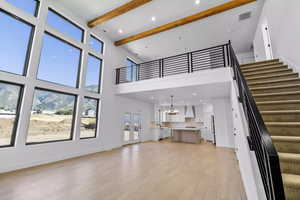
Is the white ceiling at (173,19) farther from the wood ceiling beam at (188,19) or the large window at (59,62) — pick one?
the large window at (59,62)

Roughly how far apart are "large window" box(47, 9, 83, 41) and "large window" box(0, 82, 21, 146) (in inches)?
104

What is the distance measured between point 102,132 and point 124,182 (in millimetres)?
3735

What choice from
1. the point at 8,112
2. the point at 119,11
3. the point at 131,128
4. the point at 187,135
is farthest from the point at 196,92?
the point at 8,112

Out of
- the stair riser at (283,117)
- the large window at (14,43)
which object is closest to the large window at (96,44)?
the large window at (14,43)

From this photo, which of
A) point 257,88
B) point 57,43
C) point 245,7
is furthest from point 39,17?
point 245,7

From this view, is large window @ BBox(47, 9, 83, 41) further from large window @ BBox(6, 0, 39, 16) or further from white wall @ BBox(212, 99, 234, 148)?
white wall @ BBox(212, 99, 234, 148)

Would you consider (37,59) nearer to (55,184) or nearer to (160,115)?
(55,184)

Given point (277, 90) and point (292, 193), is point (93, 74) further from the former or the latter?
point (292, 193)

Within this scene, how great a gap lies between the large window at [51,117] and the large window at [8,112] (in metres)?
0.40

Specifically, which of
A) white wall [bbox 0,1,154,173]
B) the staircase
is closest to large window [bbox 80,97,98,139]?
white wall [bbox 0,1,154,173]

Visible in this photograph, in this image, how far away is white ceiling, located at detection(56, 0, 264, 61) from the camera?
5258 millimetres

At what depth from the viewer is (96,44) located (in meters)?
6.71

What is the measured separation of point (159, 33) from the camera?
6910 millimetres

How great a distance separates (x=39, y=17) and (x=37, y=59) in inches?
56.4
